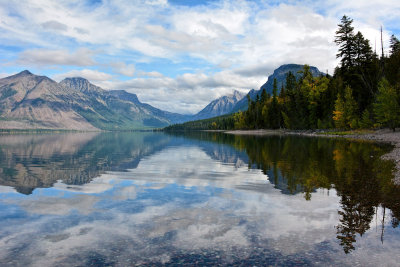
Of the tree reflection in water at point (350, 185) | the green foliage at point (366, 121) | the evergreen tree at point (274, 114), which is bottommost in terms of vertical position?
the tree reflection in water at point (350, 185)

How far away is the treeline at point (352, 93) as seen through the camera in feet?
239

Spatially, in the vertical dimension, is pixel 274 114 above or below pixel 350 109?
above

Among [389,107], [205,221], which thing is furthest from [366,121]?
[205,221]

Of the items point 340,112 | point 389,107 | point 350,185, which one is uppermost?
point 340,112

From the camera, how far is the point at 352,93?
95875 millimetres

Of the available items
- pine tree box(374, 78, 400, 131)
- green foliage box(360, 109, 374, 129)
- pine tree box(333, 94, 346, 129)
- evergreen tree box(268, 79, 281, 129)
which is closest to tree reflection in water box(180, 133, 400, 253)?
pine tree box(374, 78, 400, 131)

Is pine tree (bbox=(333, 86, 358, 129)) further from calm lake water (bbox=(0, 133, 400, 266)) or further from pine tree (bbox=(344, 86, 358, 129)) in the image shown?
calm lake water (bbox=(0, 133, 400, 266))

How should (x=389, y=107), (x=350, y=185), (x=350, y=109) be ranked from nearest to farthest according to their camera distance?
(x=350, y=185), (x=389, y=107), (x=350, y=109)

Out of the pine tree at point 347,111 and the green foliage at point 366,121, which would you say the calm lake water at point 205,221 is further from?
the pine tree at point 347,111

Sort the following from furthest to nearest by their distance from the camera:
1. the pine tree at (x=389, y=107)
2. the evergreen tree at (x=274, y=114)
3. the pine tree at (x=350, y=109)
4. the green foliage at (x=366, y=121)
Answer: the evergreen tree at (x=274, y=114), the pine tree at (x=350, y=109), the green foliage at (x=366, y=121), the pine tree at (x=389, y=107)

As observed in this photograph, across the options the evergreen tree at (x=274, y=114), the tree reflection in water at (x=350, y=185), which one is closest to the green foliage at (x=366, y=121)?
the tree reflection in water at (x=350, y=185)

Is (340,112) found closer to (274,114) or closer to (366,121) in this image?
(366,121)

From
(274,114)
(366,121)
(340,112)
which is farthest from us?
(274,114)

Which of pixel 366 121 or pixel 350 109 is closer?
pixel 366 121
